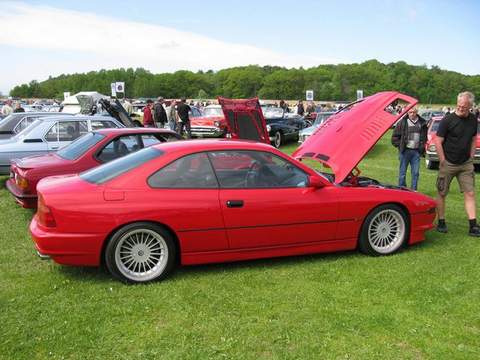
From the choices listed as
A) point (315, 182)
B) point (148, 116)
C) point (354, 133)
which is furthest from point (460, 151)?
point (148, 116)

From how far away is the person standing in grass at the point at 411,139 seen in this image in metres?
8.31

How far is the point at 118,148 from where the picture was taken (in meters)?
7.08

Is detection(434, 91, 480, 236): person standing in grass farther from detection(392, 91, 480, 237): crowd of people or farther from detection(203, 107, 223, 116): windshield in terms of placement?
detection(203, 107, 223, 116): windshield

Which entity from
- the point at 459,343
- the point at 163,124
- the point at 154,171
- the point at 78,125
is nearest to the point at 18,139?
the point at 78,125

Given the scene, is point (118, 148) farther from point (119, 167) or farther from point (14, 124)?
point (14, 124)

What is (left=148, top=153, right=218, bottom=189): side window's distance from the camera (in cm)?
444

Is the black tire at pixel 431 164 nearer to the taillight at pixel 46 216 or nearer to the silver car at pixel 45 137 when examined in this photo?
the silver car at pixel 45 137

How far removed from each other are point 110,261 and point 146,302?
56 cm

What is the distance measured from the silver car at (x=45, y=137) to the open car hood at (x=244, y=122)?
4.47 m

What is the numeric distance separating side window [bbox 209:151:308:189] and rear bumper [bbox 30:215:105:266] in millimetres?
1328

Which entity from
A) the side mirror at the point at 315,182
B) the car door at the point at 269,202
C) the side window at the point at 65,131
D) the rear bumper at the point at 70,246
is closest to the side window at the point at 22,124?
the side window at the point at 65,131

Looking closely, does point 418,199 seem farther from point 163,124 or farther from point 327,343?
point 163,124

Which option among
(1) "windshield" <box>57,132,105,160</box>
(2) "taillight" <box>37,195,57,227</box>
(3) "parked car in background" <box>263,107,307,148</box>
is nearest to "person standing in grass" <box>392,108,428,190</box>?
(1) "windshield" <box>57,132,105,160</box>

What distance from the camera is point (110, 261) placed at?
425cm
